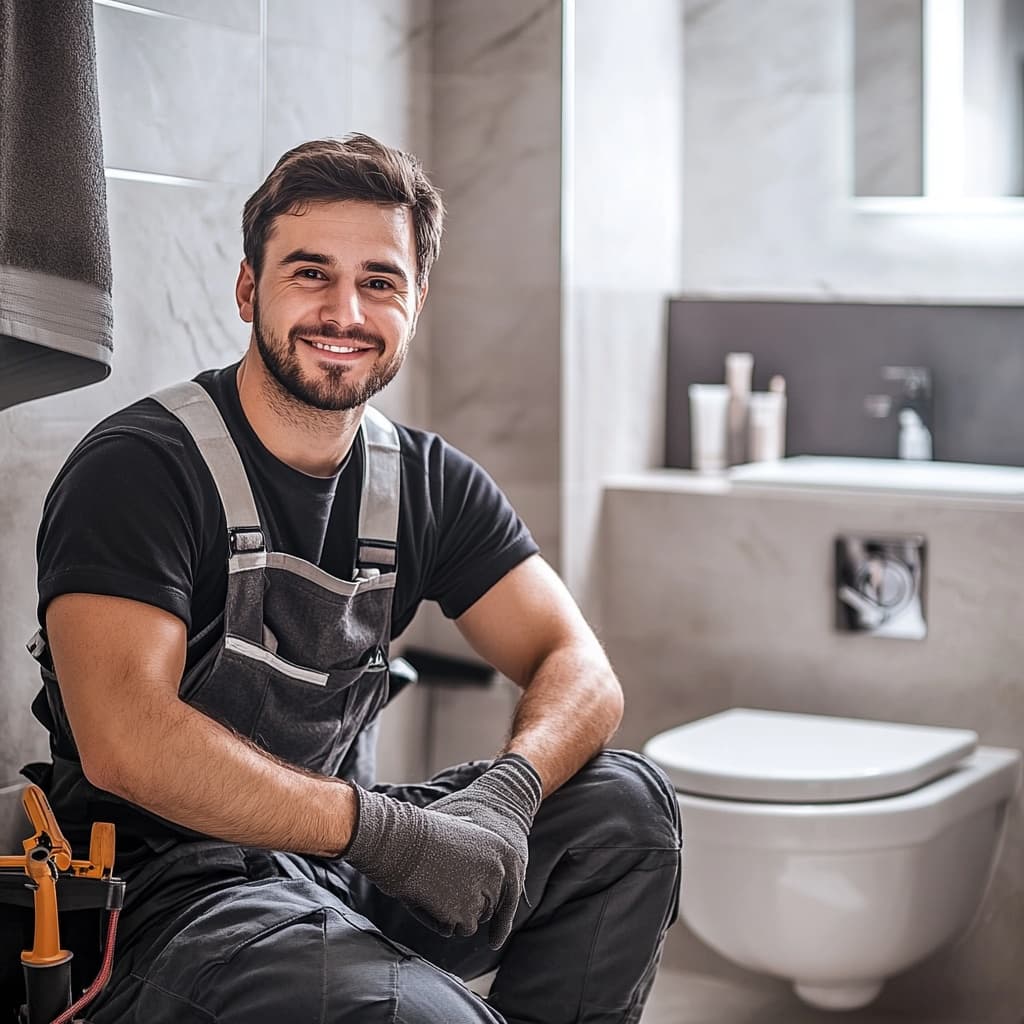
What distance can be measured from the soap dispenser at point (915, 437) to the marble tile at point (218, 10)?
1.27 metres

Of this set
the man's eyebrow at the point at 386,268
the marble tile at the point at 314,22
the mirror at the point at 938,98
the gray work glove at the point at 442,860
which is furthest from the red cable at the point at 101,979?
the mirror at the point at 938,98

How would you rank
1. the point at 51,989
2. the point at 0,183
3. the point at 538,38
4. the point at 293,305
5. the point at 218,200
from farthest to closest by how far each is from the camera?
the point at 538,38
the point at 218,200
the point at 293,305
the point at 0,183
the point at 51,989

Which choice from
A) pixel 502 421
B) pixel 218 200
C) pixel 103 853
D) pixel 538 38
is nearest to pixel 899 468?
pixel 502 421

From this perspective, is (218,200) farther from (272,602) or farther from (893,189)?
(893,189)

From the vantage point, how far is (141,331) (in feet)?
6.32

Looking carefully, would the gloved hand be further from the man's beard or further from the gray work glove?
the man's beard

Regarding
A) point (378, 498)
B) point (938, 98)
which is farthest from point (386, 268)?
point (938, 98)

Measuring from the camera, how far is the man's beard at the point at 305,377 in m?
1.66

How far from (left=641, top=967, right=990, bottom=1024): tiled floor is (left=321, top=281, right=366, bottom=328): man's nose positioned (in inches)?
53.8

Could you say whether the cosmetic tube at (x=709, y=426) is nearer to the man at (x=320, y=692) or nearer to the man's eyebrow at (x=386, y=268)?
the man at (x=320, y=692)

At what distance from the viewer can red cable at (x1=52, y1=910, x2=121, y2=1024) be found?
139cm

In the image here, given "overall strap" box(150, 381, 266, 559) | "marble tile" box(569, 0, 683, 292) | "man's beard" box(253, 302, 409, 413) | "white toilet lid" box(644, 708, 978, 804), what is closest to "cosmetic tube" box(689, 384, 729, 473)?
"marble tile" box(569, 0, 683, 292)

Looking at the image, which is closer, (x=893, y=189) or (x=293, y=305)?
(x=293, y=305)

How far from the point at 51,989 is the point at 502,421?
1.40m
